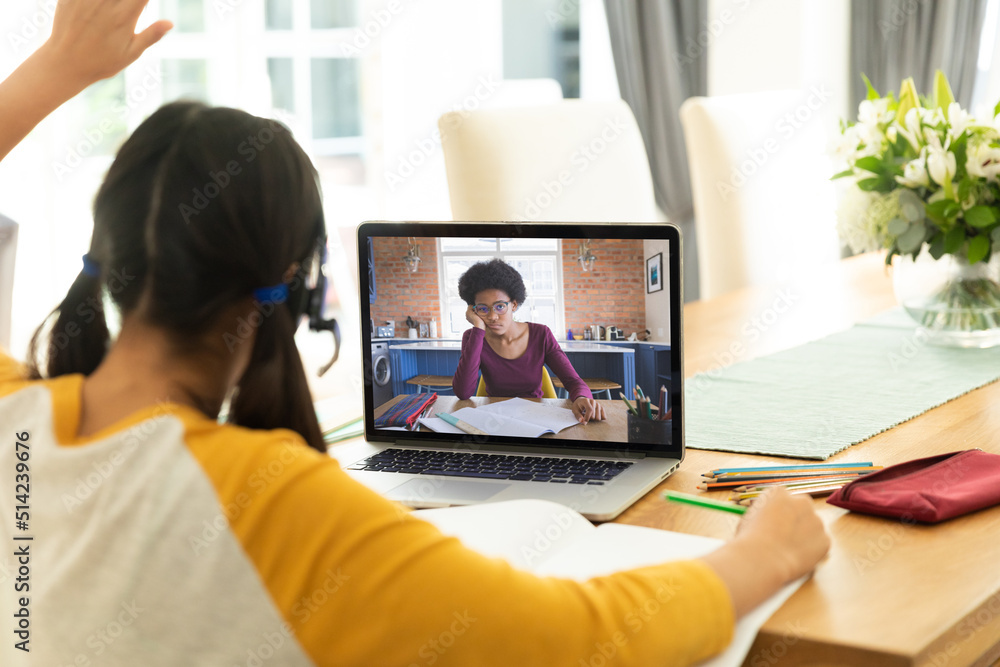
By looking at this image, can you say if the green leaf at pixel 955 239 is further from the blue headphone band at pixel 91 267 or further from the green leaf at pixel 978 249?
the blue headphone band at pixel 91 267

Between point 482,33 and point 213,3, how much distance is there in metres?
1.24

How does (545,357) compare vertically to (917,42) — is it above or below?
below

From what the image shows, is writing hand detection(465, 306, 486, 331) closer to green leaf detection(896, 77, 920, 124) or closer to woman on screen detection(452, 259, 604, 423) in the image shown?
woman on screen detection(452, 259, 604, 423)

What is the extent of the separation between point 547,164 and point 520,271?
1019mm

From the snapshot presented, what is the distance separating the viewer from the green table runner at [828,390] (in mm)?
1227

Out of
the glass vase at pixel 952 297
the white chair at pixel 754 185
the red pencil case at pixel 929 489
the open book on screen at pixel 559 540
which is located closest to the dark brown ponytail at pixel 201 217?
the open book on screen at pixel 559 540

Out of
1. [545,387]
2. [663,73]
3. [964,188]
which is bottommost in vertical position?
[545,387]

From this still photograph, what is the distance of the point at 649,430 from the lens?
1.12m

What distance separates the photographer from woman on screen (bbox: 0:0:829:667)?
59cm

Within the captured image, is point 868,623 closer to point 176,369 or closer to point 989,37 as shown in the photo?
point 176,369

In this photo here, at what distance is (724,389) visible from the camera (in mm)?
1470

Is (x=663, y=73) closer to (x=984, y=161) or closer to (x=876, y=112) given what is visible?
(x=876, y=112)

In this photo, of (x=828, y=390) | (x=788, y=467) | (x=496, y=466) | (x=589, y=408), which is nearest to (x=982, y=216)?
(x=828, y=390)

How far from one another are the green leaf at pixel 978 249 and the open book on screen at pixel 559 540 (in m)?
0.84
